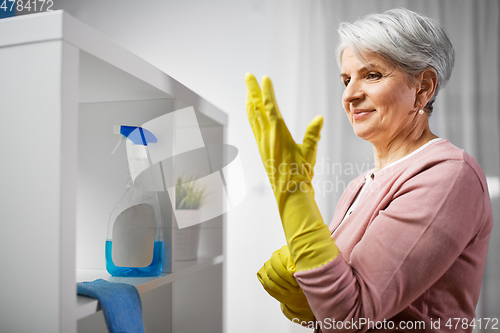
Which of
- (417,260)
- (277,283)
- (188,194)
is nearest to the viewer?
(417,260)

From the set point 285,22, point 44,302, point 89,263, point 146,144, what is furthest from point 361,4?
point 44,302

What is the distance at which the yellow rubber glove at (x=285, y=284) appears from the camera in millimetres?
818

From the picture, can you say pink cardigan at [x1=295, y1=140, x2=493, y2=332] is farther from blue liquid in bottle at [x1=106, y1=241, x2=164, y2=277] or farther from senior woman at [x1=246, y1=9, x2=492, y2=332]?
blue liquid in bottle at [x1=106, y1=241, x2=164, y2=277]

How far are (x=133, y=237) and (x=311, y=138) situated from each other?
418 millimetres

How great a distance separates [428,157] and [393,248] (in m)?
0.20

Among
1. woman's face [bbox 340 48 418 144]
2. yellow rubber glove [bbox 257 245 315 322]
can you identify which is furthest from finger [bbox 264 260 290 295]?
woman's face [bbox 340 48 418 144]

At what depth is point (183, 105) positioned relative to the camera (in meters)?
0.93

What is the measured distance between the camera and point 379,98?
2.67ft

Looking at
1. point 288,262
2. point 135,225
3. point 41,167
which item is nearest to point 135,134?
point 135,225

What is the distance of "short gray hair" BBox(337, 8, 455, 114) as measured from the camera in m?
0.78

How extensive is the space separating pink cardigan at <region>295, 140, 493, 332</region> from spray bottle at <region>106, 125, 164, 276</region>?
337mm

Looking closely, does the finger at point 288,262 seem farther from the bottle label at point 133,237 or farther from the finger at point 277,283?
the bottle label at point 133,237

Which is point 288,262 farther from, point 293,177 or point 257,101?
point 257,101

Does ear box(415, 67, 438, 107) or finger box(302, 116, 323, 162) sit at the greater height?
ear box(415, 67, 438, 107)
